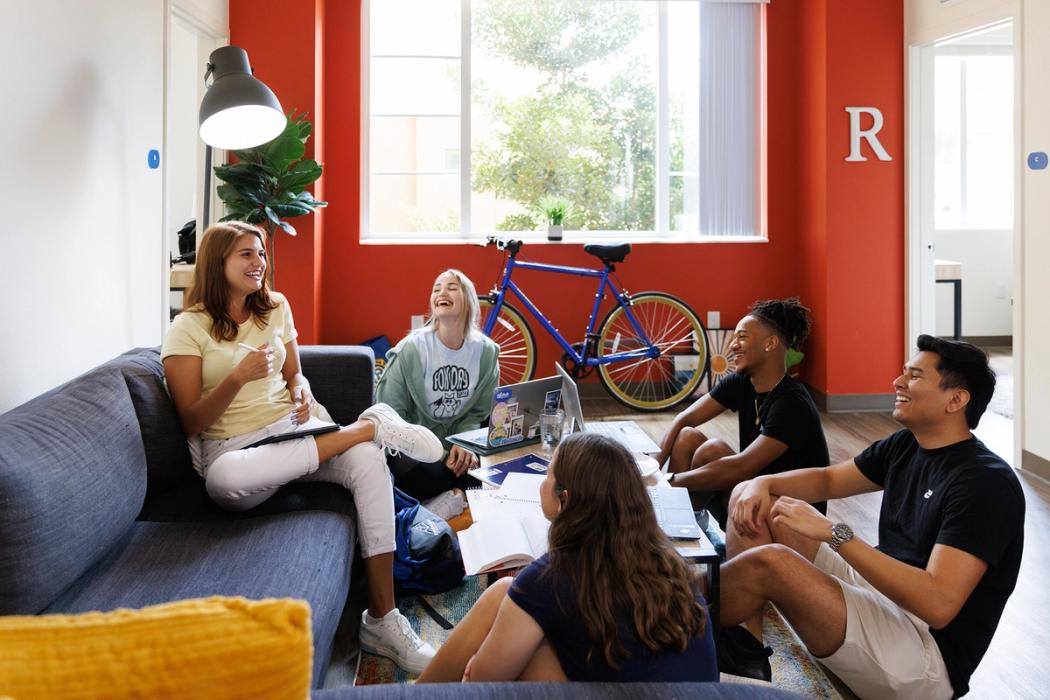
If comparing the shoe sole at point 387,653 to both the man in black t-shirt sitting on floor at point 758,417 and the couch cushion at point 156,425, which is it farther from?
the man in black t-shirt sitting on floor at point 758,417

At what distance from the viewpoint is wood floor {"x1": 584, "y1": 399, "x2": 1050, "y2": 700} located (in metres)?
2.31

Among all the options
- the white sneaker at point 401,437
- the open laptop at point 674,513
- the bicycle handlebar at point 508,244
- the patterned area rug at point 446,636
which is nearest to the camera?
the open laptop at point 674,513

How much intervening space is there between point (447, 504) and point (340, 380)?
0.58 meters

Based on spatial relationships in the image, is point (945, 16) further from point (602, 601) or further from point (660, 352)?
point (602, 601)

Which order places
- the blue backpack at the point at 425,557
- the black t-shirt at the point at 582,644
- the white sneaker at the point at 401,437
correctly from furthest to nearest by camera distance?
the blue backpack at the point at 425,557 < the white sneaker at the point at 401,437 < the black t-shirt at the point at 582,644

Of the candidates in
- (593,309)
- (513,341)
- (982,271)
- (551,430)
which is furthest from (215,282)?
(982,271)

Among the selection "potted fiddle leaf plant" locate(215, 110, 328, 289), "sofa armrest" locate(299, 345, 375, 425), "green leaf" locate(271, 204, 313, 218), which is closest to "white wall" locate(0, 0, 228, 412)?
"sofa armrest" locate(299, 345, 375, 425)

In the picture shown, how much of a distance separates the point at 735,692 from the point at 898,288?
4.66 m

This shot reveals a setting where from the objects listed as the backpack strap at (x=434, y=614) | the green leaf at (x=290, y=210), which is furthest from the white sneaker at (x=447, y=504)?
the green leaf at (x=290, y=210)

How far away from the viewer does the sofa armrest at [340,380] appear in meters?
3.17

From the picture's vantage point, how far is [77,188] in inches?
115

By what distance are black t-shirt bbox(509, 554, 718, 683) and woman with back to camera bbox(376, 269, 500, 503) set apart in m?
1.85

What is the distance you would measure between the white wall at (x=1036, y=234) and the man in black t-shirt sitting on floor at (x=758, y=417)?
72.2 inches

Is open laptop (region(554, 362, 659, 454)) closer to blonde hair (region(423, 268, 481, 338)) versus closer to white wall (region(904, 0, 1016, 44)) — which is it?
blonde hair (region(423, 268, 481, 338))
